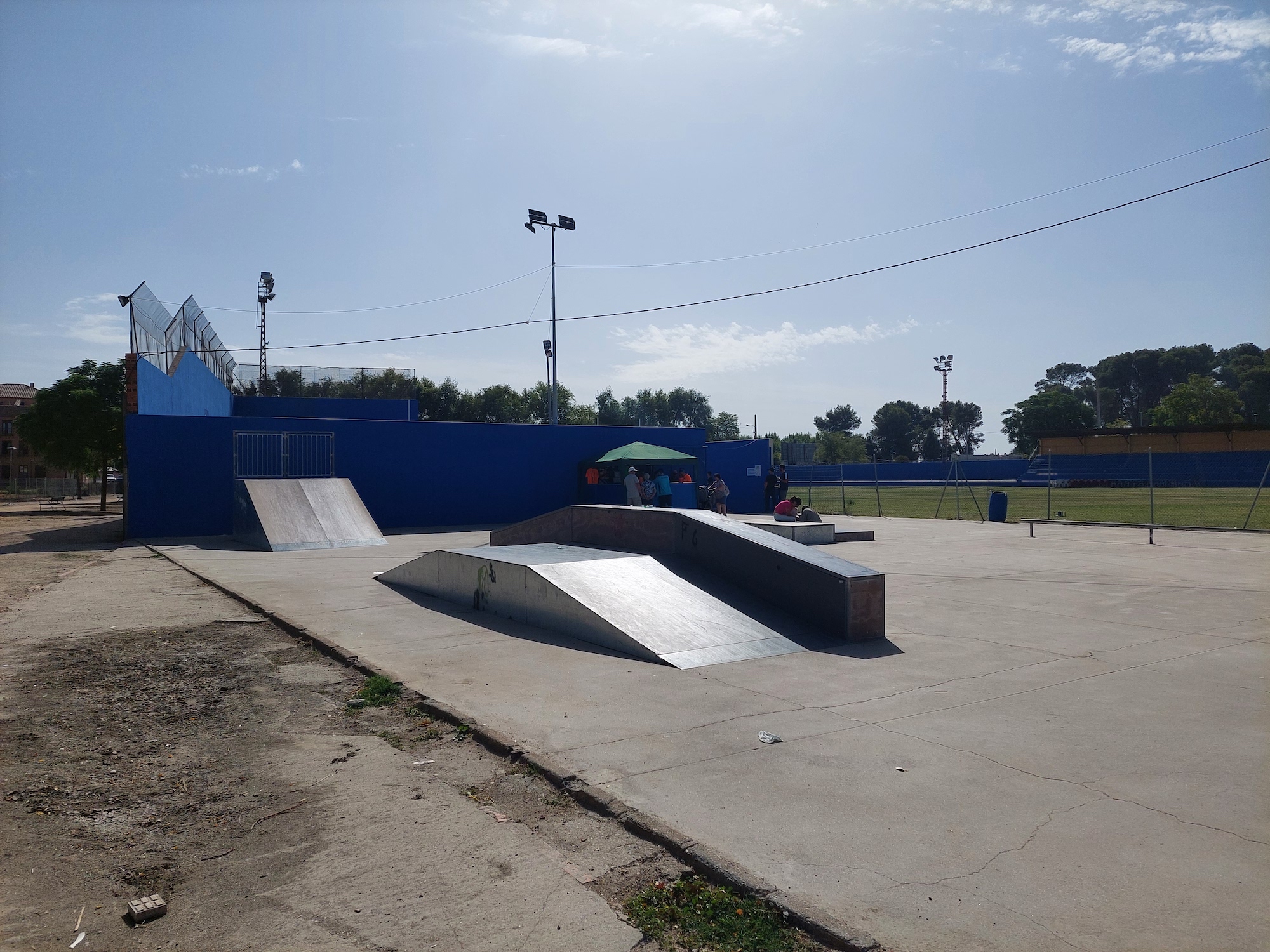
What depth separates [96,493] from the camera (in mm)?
68375

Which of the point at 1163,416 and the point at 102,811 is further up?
the point at 1163,416

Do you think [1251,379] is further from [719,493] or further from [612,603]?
[612,603]

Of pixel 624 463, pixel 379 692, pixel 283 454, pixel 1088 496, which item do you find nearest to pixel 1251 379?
pixel 1088 496

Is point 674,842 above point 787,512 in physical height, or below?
below

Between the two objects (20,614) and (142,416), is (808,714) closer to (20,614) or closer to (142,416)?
(20,614)

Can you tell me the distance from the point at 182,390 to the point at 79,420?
13575 millimetres

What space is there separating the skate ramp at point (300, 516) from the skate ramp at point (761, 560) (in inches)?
348

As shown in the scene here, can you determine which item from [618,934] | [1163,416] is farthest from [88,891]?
[1163,416]

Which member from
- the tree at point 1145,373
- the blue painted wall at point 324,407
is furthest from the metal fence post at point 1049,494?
the tree at point 1145,373

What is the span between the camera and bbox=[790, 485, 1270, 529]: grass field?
2612 cm

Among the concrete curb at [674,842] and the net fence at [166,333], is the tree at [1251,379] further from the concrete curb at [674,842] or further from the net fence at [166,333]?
the concrete curb at [674,842]

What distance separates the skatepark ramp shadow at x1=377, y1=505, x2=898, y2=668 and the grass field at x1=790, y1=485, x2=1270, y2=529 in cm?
1701

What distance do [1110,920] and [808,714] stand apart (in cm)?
273

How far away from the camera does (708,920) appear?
10.4ft
